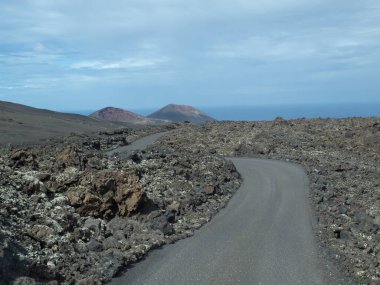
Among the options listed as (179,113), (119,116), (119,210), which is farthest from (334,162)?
(179,113)

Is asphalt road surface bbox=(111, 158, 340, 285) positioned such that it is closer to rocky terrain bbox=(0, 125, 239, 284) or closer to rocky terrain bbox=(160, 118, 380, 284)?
rocky terrain bbox=(0, 125, 239, 284)

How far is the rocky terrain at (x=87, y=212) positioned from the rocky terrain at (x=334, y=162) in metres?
4.82

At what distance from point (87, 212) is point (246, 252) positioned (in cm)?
518

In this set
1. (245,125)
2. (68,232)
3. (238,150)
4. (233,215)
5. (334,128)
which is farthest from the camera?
(245,125)

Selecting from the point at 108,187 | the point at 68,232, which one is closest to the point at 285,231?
the point at 108,187

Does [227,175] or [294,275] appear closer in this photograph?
[294,275]

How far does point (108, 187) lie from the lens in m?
16.1

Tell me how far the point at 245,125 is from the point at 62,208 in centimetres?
4015

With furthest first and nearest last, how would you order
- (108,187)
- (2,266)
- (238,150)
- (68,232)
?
(238,150) < (108,187) < (68,232) < (2,266)

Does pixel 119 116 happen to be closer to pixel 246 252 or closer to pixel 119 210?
pixel 119 210

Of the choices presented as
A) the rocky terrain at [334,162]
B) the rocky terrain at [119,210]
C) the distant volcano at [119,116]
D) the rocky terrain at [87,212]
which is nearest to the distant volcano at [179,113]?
the distant volcano at [119,116]

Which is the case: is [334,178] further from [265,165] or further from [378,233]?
[378,233]

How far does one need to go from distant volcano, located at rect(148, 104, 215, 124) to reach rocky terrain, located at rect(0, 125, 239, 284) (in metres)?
90.2

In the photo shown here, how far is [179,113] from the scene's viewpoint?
118 meters
